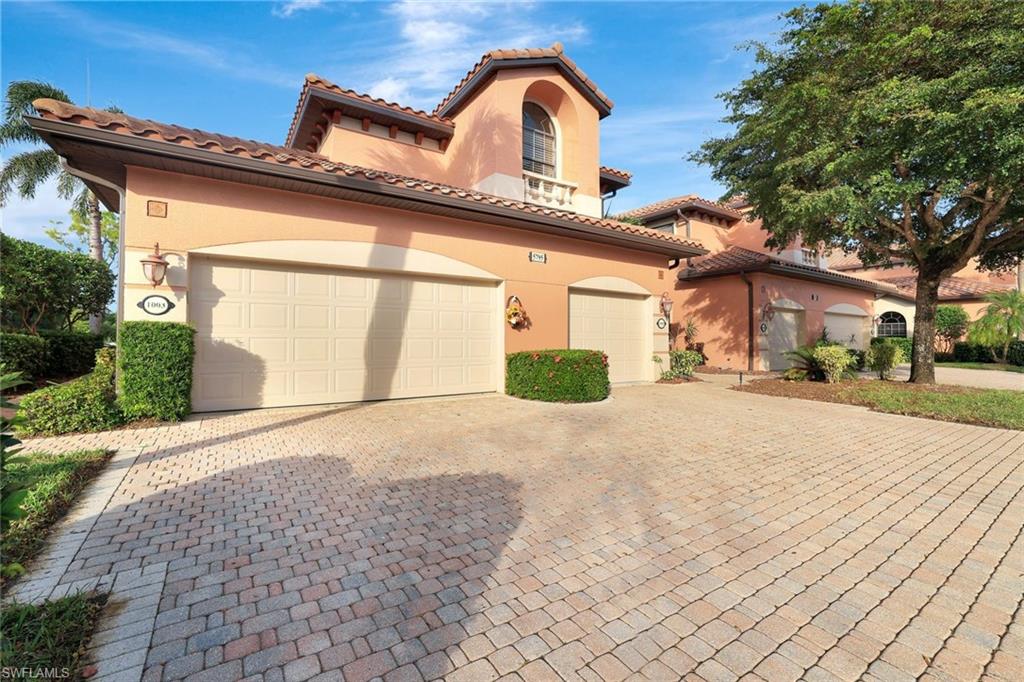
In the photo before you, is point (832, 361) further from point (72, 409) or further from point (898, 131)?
point (72, 409)

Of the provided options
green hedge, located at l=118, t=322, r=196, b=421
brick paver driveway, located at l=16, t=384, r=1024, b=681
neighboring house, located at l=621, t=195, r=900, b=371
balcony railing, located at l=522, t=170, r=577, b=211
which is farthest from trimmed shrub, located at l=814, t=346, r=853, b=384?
green hedge, located at l=118, t=322, r=196, b=421

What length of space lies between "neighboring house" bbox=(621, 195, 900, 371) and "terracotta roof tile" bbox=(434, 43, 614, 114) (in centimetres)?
731

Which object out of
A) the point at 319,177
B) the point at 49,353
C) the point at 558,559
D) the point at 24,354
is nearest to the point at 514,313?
the point at 319,177

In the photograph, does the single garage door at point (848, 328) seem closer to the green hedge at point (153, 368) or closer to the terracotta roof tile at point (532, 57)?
the terracotta roof tile at point (532, 57)

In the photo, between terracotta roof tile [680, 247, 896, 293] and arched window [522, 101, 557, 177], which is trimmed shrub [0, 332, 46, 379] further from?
terracotta roof tile [680, 247, 896, 293]

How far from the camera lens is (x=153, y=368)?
5691 mm

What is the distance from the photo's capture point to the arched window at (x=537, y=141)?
38.8 feet

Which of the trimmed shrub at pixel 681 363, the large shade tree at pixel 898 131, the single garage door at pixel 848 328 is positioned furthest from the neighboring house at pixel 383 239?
the single garage door at pixel 848 328

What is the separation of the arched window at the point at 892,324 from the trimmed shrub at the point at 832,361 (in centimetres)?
1757

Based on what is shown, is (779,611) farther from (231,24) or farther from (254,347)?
(231,24)

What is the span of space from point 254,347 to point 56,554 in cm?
462

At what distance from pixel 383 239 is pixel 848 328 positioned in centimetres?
2065

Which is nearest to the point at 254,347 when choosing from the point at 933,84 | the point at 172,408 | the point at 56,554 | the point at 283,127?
the point at 172,408

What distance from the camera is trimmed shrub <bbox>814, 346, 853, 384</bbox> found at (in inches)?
432
